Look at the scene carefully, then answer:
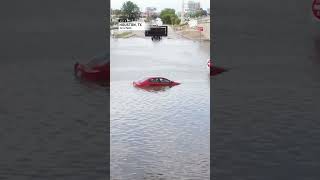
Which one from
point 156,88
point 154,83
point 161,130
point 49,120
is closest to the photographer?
point 161,130

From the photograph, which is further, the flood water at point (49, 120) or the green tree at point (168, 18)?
the green tree at point (168, 18)

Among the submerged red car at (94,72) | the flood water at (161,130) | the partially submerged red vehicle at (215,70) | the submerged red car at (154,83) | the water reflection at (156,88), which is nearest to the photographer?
the flood water at (161,130)

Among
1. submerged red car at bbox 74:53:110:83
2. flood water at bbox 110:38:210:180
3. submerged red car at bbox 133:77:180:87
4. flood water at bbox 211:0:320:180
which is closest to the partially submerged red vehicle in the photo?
flood water at bbox 211:0:320:180

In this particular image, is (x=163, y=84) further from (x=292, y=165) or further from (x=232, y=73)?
(x=292, y=165)

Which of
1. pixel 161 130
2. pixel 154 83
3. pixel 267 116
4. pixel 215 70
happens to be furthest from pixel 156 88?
pixel 161 130

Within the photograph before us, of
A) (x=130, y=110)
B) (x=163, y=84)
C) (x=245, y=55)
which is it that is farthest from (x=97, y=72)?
(x=245, y=55)

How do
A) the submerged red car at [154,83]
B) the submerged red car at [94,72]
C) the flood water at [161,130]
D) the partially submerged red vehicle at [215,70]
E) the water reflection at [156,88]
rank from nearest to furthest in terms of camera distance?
the flood water at [161,130], the water reflection at [156,88], the submerged red car at [154,83], the submerged red car at [94,72], the partially submerged red vehicle at [215,70]

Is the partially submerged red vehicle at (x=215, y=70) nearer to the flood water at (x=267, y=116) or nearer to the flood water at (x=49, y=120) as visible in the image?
the flood water at (x=267, y=116)

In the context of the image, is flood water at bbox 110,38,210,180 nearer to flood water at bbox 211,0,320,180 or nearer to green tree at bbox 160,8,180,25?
flood water at bbox 211,0,320,180

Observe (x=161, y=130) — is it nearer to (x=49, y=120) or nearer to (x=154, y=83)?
(x=49, y=120)

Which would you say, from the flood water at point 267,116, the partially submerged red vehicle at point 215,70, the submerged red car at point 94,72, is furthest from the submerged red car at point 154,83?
the partially submerged red vehicle at point 215,70

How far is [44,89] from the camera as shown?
3997cm

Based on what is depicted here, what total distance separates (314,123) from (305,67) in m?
28.8

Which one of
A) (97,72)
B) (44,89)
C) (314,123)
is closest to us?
(314,123)
